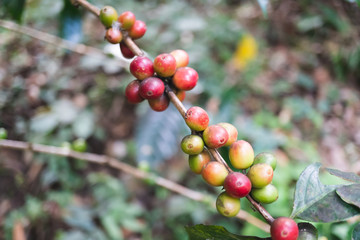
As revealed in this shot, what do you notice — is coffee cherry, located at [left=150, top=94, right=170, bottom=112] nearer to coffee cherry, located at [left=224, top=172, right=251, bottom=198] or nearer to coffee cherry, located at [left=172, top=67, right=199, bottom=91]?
coffee cherry, located at [left=172, top=67, right=199, bottom=91]

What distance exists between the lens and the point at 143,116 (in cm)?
191

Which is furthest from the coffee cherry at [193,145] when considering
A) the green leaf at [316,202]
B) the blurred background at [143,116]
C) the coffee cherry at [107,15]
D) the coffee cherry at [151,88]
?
the blurred background at [143,116]

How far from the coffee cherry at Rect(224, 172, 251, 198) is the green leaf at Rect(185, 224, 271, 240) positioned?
0.08 metres

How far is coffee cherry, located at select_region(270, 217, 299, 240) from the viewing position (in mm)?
491

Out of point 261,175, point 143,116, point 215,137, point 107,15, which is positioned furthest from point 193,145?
point 143,116

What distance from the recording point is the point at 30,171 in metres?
2.25

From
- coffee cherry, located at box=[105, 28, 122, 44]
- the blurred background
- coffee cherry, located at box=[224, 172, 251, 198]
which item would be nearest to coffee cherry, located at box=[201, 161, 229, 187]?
coffee cherry, located at box=[224, 172, 251, 198]

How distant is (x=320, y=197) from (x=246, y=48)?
8.14ft

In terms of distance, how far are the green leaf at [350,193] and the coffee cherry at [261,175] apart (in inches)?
5.3

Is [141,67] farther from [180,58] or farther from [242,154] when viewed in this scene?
[242,154]

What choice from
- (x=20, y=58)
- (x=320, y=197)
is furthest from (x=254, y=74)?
(x=320, y=197)

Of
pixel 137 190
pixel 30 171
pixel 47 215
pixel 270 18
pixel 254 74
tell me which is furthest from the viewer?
pixel 270 18

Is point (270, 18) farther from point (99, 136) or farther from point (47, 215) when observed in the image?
point (47, 215)

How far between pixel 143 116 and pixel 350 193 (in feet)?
4.90
